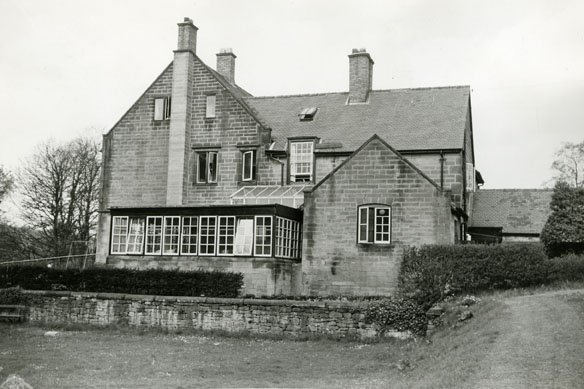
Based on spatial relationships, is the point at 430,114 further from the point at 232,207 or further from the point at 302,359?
the point at 302,359

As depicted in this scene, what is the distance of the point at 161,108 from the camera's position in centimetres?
3816

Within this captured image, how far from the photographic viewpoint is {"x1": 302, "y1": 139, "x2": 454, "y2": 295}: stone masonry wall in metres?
27.6

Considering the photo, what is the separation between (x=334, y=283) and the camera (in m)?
28.3

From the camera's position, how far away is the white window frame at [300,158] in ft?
115

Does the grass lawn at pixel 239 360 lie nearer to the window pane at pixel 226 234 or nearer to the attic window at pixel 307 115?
the window pane at pixel 226 234

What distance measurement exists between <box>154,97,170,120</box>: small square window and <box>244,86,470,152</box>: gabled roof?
5189 millimetres

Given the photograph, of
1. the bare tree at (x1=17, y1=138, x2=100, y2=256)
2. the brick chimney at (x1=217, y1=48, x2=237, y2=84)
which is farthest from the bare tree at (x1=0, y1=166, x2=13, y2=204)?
the brick chimney at (x1=217, y1=48, x2=237, y2=84)

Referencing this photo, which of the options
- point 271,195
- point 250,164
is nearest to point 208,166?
point 250,164

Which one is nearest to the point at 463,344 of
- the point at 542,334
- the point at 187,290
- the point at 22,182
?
the point at 542,334

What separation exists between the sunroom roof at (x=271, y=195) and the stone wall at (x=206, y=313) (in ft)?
33.9

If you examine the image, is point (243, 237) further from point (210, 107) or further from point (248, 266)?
point (210, 107)

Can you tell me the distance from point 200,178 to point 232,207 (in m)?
8.81

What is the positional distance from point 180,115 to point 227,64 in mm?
7149

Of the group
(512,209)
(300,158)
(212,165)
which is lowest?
(512,209)
